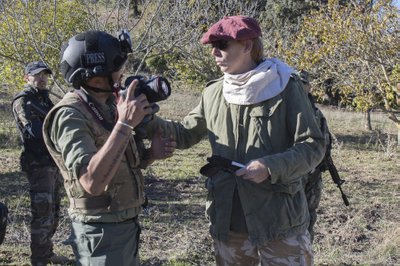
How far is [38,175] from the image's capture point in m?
4.49

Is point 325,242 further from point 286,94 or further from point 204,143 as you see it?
point 204,143

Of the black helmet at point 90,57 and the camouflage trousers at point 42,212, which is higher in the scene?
the black helmet at point 90,57

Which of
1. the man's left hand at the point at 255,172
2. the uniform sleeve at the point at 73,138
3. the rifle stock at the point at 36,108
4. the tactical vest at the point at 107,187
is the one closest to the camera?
the uniform sleeve at the point at 73,138

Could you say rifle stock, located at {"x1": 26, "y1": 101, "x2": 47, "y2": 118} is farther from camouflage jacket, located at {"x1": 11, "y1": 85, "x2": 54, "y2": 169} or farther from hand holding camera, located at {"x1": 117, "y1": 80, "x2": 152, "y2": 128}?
hand holding camera, located at {"x1": 117, "y1": 80, "x2": 152, "y2": 128}

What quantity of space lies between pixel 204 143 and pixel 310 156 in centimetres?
1070

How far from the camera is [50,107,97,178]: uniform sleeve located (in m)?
2.01

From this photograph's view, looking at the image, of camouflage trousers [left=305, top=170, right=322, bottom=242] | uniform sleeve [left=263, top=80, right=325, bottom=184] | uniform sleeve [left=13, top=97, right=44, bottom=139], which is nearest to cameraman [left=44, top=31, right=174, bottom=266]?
uniform sleeve [left=263, top=80, right=325, bottom=184]

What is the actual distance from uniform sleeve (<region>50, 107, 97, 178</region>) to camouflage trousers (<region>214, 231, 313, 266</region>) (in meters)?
0.89

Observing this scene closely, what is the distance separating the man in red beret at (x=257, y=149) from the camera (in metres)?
2.40

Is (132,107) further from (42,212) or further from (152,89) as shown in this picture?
(42,212)

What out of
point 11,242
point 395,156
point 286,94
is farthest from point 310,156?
point 395,156

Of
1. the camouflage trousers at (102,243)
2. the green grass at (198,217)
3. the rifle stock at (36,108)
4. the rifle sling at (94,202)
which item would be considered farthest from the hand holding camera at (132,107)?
the rifle stock at (36,108)

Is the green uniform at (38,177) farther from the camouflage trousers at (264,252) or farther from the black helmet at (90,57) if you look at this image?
the black helmet at (90,57)

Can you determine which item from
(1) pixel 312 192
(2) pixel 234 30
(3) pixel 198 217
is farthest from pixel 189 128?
(3) pixel 198 217
